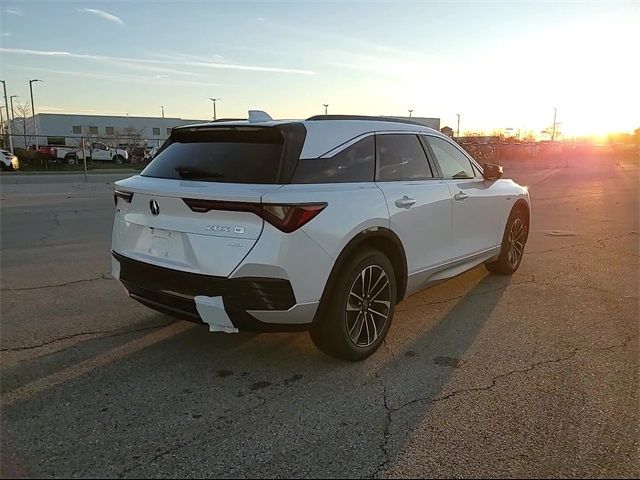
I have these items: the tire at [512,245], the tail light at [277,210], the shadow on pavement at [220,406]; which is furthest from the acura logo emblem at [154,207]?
the tire at [512,245]

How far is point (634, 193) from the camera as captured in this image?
1742cm

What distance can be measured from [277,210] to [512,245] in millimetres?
4057

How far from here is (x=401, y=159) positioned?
A: 4367 millimetres

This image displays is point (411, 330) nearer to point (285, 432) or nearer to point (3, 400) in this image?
point (285, 432)

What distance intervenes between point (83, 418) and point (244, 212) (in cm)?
153

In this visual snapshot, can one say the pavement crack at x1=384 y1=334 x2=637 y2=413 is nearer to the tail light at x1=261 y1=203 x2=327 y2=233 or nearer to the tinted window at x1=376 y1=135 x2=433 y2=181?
the tail light at x1=261 y1=203 x2=327 y2=233

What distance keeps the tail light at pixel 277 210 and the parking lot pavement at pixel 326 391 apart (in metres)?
1.12

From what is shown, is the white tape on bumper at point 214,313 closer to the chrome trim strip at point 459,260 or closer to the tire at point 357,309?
the tire at point 357,309

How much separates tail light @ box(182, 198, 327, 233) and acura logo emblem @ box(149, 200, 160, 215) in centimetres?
41

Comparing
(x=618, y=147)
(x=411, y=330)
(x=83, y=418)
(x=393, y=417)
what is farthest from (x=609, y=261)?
(x=618, y=147)

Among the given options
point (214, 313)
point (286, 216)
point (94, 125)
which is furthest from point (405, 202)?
point (94, 125)

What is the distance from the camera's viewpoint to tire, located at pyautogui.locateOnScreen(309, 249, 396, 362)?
356 centimetres

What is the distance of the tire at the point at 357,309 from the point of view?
3564 millimetres

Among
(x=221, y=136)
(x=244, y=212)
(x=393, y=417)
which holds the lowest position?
(x=393, y=417)
